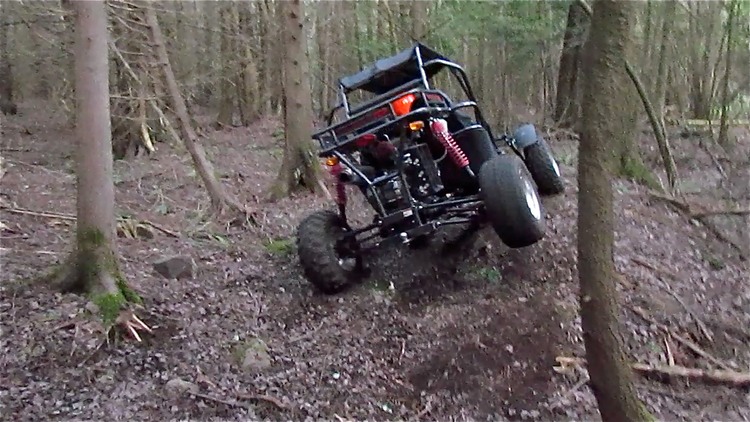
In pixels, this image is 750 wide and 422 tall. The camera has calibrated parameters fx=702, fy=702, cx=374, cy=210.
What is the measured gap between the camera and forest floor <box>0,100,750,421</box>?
4969 mm

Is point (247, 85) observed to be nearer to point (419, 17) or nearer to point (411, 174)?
point (419, 17)

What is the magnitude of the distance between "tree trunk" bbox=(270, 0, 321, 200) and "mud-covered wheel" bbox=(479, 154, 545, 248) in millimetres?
5349

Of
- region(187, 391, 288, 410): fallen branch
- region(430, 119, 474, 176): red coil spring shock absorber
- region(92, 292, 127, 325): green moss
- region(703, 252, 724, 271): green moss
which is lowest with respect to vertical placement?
region(187, 391, 288, 410): fallen branch

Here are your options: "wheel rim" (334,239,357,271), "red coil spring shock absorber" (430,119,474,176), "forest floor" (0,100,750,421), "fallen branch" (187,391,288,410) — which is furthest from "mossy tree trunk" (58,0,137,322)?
"red coil spring shock absorber" (430,119,474,176)

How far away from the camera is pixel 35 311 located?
18.2ft

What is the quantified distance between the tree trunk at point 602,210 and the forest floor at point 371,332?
116 cm

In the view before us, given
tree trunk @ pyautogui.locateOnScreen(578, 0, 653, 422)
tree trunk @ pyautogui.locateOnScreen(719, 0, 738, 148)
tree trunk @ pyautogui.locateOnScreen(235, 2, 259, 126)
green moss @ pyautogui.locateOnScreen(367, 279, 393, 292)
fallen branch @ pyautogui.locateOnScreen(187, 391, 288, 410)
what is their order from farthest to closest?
tree trunk @ pyautogui.locateOnScreen(235, 2, 259, 126) → tree trunk @ pyautogui.locateOnScreen(719, 0, 738, 148) → green moss @ pyautogui.locateOnScreen(367, 279, 393, 292) → fallen branch @ pyautogui.locateOnScreen(187, 391, 288, 410) → tree trunk @ pyautogui.locateOnScreen(578, 0, 653, 422)

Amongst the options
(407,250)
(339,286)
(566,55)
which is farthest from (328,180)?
(566,55)

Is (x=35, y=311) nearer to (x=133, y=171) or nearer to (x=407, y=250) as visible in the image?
(x=407, y=250)

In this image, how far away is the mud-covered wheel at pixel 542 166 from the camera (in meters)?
8.48

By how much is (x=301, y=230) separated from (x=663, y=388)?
3514mm

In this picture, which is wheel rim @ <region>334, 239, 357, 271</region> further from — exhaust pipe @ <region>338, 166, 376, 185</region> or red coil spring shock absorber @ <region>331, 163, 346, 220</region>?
exhaust pipe @ <region>338, 166, 376, 185</region>

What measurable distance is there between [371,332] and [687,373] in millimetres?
2529

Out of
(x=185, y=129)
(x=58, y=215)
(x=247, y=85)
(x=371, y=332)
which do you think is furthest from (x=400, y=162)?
→ (x=247, y=85)
